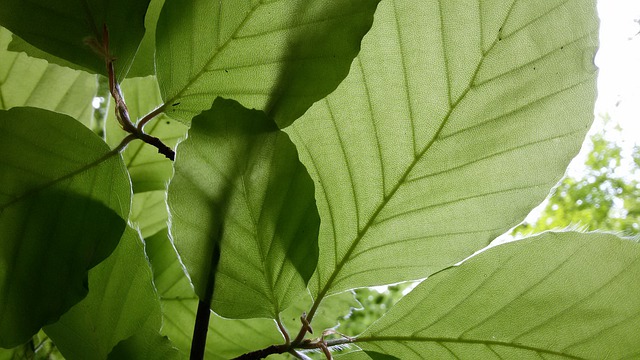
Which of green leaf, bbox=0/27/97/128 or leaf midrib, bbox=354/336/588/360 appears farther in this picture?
green leaf, bbox=0/27/97/128

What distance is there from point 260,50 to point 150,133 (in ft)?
0.52

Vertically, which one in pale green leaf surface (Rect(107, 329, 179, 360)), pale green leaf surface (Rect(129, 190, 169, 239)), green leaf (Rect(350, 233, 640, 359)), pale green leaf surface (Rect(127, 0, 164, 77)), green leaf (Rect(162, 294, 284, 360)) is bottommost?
green leaf (Rect(162, 294, 284, 360))

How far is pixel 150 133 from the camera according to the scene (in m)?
0.39

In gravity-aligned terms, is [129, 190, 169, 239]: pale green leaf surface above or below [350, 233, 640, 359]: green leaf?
below

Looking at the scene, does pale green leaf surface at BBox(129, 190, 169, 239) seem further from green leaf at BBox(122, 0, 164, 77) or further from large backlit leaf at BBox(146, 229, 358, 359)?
green leaf at BBox(122, 0, 164, 77)

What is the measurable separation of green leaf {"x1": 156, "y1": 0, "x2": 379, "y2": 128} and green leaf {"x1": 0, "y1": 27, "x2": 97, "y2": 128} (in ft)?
0.47

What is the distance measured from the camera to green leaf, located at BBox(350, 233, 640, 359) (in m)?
0.26

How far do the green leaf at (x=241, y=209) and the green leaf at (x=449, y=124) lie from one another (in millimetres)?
24

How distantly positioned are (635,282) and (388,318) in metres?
0.10

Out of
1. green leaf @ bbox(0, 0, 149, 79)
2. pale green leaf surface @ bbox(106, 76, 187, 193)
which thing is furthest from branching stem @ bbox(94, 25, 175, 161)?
pale green leaf surface @ bbox(106, 76, 187, 193)

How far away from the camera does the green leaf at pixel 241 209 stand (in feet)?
0.76

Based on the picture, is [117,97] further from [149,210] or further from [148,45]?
[149,210]

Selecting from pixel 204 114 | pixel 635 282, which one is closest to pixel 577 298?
pixel 635 282

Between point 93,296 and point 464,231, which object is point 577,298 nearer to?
point 464,231
